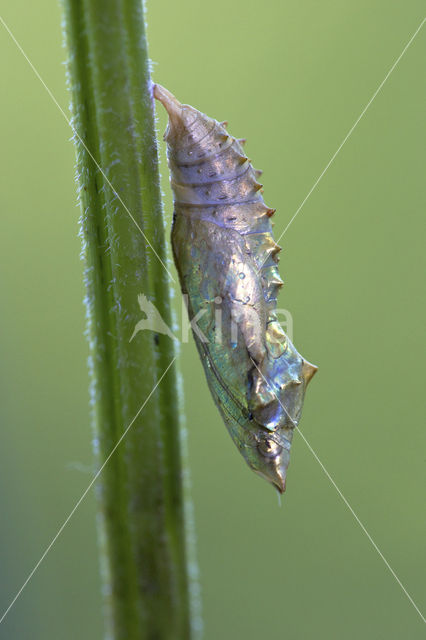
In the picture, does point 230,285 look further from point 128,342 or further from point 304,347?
point 304,347

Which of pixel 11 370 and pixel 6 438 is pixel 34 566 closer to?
pixel 6 438

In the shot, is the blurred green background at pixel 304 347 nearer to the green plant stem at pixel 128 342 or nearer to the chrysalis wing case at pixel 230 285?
the chrysalis wing case at pixel 230 285

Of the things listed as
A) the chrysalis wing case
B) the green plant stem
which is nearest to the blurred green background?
the chrysalis wing case

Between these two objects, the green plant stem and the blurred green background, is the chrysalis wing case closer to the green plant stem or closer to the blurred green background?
the green plant stem

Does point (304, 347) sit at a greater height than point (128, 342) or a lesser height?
lesser

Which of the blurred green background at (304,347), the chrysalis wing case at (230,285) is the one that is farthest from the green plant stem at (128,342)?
the blurred green background at (304,347)

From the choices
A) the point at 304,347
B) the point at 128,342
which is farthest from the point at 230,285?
the point at 304,347
